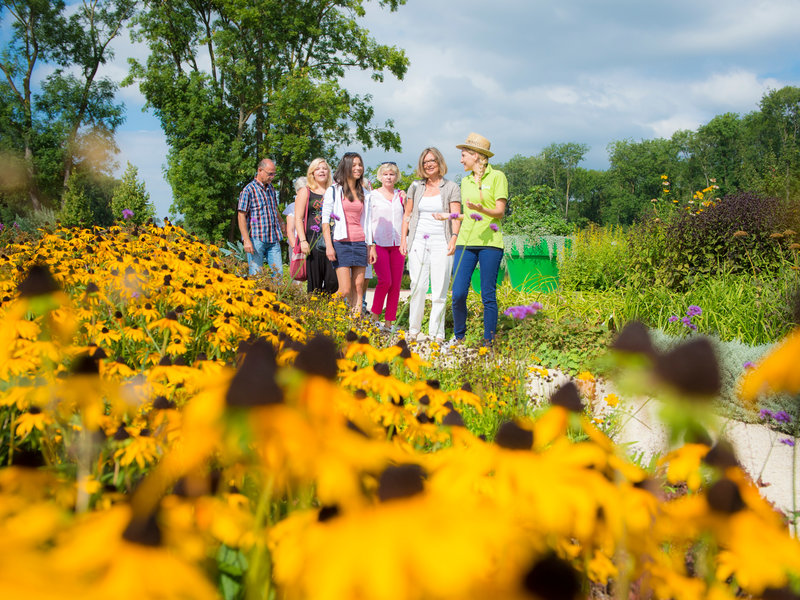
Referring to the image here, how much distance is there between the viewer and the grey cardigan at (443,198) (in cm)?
540

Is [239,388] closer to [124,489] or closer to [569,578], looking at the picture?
[569,578]

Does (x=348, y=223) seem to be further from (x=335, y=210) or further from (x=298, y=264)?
(x=298, y=264)

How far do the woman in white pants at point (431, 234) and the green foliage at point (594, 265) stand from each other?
3734 millimetres

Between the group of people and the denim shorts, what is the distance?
1cm

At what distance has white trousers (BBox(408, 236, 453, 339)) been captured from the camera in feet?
18.2

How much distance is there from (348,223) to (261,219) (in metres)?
1.20

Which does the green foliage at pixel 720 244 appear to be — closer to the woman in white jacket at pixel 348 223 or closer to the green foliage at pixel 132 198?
the woman in white jacket at pixel 348 223

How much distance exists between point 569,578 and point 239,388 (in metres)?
0.44

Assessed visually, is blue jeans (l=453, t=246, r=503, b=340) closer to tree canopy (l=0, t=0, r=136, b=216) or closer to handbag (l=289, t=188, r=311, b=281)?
handbag (l=289, t=188, r=311, b=281)

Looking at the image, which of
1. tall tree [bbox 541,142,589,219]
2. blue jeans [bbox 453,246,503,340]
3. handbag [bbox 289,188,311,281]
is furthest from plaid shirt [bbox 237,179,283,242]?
tall tree [bbox 541,142,589,219]

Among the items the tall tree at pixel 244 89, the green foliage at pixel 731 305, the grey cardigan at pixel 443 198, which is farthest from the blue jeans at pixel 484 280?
the tall tree at pixel 244 89

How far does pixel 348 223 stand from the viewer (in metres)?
5.56

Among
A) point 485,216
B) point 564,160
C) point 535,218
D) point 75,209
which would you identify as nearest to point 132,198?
point 75,209

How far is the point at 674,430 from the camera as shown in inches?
32.3
